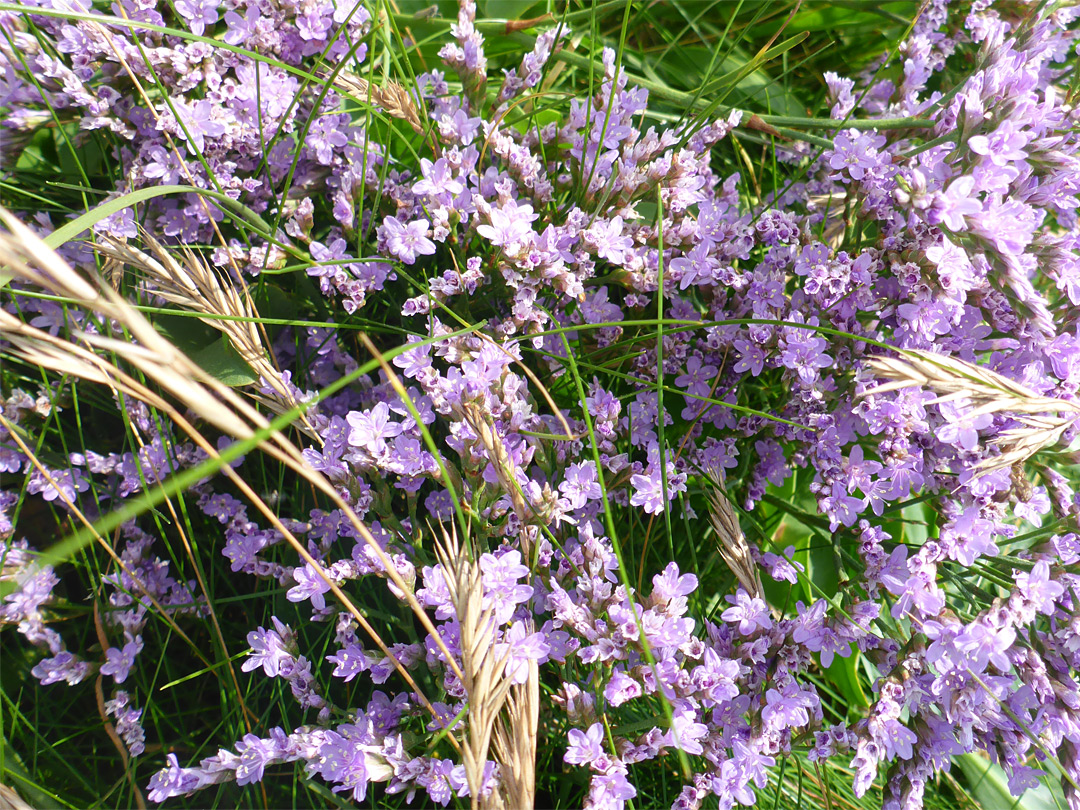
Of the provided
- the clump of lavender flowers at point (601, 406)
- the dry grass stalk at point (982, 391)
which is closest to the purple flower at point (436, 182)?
the clump of lavender flowers at point (601, 406)

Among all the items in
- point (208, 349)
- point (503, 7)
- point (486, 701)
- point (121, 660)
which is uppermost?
point (503, 7)

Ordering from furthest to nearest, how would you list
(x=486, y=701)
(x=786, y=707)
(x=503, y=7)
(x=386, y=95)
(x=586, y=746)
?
1. (x=503, y=7)
2. (x=386, y=95)
3. (x=786, y=707)
4. (x=586, y=746)
5. (x=486, y=701)

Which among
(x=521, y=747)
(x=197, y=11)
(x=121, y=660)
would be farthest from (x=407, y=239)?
(x=121, y=660)

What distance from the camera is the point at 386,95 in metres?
1.52

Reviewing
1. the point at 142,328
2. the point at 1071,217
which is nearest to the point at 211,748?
the point at 142,328

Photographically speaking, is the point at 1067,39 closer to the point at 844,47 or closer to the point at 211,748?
the point at 844,47

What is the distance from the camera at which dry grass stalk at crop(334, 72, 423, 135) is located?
151 centimetres

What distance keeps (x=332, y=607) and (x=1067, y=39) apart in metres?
2.20

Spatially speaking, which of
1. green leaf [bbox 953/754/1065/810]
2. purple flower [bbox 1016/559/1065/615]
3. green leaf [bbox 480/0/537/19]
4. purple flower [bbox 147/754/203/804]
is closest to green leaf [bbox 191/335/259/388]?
purple flower [bbox 147/754/203/804]

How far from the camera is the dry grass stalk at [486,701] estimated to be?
3.43ft

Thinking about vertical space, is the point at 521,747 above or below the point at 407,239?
below

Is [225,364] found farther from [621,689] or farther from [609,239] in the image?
[621,689]

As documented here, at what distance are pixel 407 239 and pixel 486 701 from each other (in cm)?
91

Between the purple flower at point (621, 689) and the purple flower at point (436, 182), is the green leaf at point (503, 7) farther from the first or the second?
the purple flower at point (621, 689)
